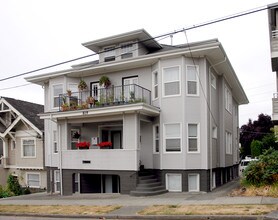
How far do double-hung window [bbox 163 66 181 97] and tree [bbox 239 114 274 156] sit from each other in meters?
35.7

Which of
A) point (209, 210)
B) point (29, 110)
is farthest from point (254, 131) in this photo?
point (209, 210)

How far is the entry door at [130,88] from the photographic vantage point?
747 inches

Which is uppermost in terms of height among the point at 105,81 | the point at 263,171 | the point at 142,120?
the point at 105,81

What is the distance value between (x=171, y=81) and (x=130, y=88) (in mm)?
2705

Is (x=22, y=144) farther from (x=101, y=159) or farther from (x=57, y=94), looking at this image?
(x=101, y=159)

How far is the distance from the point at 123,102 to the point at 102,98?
151cm

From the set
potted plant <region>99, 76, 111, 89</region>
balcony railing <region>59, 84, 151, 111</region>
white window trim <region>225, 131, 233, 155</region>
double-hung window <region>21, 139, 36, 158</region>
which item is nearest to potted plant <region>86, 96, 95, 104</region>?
balcony railing <region>59, 84, 151, 111</region>

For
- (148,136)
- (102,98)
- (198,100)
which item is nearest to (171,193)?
(148,136)

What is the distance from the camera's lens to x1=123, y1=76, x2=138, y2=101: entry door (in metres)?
19.0

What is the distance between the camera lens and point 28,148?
28.9 m

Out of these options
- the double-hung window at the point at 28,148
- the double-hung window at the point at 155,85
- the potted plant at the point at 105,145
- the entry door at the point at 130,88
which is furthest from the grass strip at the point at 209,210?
the double-hung window at the point at 28,148

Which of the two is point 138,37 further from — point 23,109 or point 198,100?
point 23,109

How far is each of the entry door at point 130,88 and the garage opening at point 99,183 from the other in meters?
5.02

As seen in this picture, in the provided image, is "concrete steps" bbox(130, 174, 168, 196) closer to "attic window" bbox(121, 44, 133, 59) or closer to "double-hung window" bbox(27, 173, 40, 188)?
"attic window" bbox(121, 44, 133, 59)
